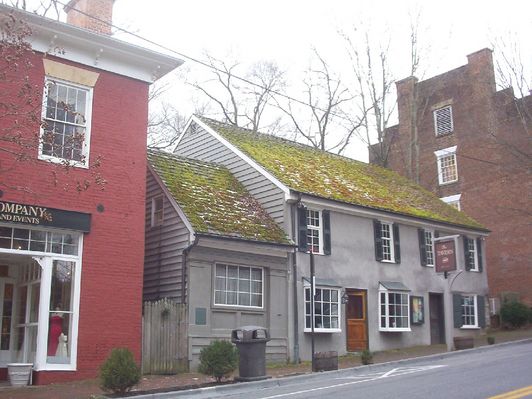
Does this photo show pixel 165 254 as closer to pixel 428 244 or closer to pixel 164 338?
pixel 164 338

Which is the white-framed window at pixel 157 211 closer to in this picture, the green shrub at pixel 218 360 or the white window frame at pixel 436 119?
the green shrub at pixel 218 360

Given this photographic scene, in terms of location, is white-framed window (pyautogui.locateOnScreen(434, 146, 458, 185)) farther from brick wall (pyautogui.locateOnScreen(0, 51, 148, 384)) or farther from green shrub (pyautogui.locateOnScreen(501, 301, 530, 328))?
brick wall (pyautogui.locateOnScreen(0, 51, 148, 384))

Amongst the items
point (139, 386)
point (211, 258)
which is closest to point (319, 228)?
point (211, 258)

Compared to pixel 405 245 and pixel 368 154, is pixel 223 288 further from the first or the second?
pixel 368 154

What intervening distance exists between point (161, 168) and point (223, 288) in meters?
4.33

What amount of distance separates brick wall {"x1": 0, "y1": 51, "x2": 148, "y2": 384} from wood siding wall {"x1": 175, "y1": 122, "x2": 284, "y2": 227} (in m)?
5.52

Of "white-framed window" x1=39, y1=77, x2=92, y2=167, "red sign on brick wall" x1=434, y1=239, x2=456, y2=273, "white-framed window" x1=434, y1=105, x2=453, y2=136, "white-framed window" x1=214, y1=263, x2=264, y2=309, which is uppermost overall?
"white-framed window" x1=434, y1=105, x2=453, y2=136

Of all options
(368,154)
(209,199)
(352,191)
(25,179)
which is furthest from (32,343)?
(368,154)

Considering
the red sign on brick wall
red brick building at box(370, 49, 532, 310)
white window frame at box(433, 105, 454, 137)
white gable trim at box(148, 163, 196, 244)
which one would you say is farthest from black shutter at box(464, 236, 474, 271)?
white gable trim at box(148, 163, 196, 244)

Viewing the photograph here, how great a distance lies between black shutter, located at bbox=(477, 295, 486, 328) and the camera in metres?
26.3

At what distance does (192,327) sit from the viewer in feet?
54.9

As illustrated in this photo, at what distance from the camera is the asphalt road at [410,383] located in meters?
10.4

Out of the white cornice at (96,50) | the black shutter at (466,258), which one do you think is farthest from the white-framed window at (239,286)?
the black shutter at (466,258)

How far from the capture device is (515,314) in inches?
1099
